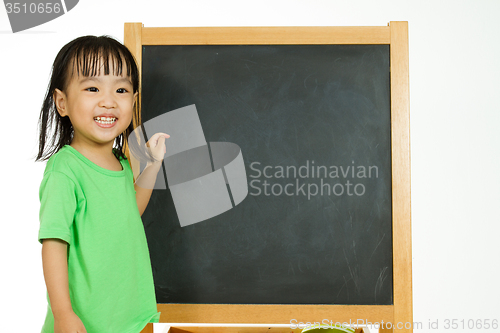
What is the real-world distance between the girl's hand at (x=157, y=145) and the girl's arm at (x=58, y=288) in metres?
0.41

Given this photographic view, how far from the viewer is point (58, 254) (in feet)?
2.62

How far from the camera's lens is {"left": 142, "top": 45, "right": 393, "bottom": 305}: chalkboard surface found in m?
1.16

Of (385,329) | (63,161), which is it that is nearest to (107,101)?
(63,161)

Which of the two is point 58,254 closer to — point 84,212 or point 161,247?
point 84,212

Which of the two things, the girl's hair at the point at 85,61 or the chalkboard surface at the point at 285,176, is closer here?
the girl's hair at the point at 85,61

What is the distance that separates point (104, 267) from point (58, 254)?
12cm

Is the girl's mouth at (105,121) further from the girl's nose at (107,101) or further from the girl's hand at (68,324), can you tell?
the girl's hand at (68,324)

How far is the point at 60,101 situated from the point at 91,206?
0.27 m

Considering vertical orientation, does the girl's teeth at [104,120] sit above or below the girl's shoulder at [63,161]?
above

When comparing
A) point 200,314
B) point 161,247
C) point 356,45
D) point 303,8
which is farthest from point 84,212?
point 303,8

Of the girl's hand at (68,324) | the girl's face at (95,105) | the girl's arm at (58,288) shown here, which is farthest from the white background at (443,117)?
the girl's hand at (68,324)

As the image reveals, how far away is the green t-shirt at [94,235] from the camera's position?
827mm

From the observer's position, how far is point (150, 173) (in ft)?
3.76

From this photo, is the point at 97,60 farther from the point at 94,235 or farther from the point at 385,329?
the point at 385,329
